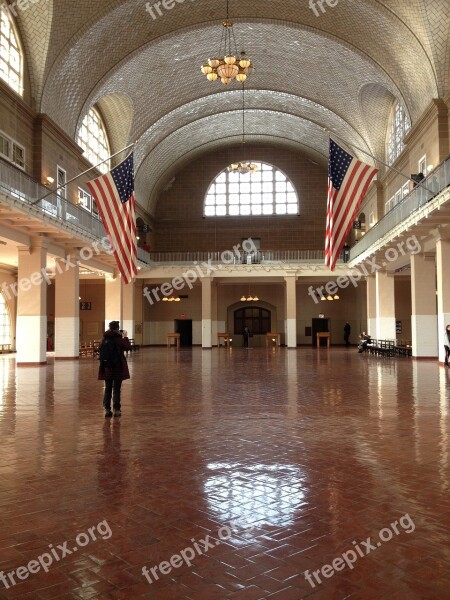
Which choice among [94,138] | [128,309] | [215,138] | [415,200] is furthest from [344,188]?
[215,138]

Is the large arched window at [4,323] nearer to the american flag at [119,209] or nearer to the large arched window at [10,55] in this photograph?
the large arched window at [10,55]

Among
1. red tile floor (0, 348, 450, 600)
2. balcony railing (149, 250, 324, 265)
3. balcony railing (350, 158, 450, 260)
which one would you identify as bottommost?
red tile floor (0, 348, 450, 600)

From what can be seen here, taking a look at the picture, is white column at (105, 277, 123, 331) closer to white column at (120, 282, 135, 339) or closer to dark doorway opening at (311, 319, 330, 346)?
white column at (120, 282, 135, 339)

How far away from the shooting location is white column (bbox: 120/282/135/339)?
105 ft

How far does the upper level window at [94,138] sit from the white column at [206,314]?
938cm

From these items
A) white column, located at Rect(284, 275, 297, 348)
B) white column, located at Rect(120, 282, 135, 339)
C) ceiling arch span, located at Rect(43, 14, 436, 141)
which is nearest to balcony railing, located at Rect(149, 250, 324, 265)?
white column, located at Rect(284, 275, 297, 348)

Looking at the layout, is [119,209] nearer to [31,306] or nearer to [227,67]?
[227,67]

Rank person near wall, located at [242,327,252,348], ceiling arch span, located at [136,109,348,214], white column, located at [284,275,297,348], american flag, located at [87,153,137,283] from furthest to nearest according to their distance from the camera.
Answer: person near wall, located at [242,327,252,348]
ceiling arch span, located at [136,109,348,214]
white column, located at [284,275,297,348]
american flag, located at [87,153,137,283]

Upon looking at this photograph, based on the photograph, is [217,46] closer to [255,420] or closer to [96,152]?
[96,152]

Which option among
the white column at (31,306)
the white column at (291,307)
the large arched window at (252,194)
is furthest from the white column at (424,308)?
the large arched window at (252,194)

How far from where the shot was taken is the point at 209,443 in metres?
6.50

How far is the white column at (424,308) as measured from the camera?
21562 millimetres

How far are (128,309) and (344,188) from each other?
64.4ft

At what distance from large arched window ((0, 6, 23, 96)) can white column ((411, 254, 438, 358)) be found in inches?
646
